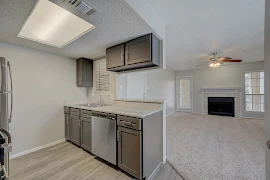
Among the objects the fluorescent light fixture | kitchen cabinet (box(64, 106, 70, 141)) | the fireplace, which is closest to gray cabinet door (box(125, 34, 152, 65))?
the fluorescent light fixture

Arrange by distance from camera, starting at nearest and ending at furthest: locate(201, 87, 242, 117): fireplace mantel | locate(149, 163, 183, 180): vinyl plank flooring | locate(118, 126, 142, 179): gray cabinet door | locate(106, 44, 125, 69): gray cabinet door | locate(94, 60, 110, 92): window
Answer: locate(118, 126, 142, 179): gray cabinet door
locate(149, 163, 183, 180): vinyl plank flooring
locate(106, 44, 125, 69): gray cabinet door
locate(94, 60, 110, 92): window
locate(201, 87, 242, 117): fireplace mantel

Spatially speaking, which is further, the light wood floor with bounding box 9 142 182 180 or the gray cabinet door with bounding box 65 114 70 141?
the gray cabinet door with bounding box 65 114 70 141

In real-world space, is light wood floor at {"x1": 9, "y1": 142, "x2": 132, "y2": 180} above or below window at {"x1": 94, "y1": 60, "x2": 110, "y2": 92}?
below

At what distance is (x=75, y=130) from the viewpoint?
105 inches

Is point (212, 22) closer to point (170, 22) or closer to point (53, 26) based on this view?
point (170, 22)

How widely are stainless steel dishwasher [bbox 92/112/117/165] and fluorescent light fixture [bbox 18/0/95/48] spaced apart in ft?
4.64

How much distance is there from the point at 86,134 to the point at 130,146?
3.80 ft

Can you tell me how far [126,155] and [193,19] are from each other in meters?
2.39

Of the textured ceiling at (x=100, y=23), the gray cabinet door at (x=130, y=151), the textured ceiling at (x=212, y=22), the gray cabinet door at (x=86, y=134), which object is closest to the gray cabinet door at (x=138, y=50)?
the textured ceiling at (x=100, y=23)

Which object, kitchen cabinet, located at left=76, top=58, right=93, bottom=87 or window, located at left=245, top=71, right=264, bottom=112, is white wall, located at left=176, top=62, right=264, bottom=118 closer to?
window, located at left=245, top=71, right=264, bottom=112

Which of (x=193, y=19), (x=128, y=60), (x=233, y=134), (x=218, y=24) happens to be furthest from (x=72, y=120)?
(x=233, y=134)

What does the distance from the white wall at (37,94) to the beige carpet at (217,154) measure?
275cm

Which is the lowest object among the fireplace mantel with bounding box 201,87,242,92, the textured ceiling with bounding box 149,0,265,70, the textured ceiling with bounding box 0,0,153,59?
the fireplace mantel with bounding box 201,87,242,92

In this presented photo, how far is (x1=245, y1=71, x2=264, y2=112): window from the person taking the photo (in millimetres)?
5048
